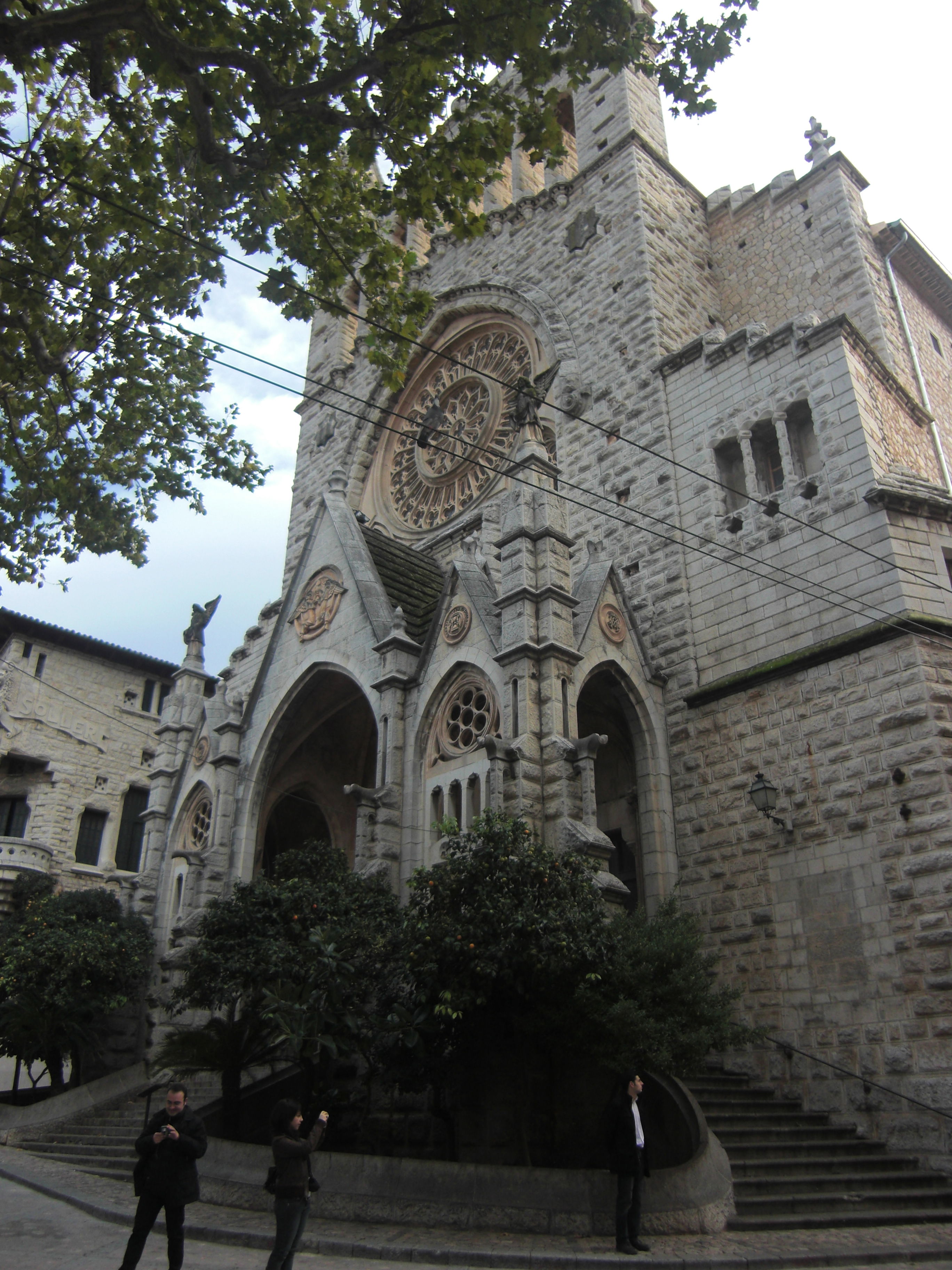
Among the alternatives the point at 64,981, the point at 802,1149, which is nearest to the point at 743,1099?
the point at 802,1149

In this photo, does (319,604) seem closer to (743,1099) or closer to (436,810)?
(436,810)

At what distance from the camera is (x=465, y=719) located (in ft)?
42.3

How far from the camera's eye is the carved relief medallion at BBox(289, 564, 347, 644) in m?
15.9

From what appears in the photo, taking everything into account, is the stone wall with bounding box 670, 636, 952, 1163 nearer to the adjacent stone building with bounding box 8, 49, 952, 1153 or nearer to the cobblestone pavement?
the adjacent stone building with bounding box 8, 49, 952, 1153

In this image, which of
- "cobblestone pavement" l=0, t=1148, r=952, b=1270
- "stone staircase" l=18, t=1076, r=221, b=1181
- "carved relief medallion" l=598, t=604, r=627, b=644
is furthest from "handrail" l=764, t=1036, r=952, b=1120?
"stone staircase" l=18, t=1076, r=221, b=1181

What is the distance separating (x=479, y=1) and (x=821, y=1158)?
1118 centimetres

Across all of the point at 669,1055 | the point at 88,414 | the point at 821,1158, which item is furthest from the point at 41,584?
the point at 821,1158

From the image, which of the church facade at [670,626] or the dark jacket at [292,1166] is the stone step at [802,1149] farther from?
the dark jacket at [292,1166]

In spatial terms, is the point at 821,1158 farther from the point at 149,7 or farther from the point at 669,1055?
the point at 149,7

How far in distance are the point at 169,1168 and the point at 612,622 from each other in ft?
30.5

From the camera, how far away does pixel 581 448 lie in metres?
17.9

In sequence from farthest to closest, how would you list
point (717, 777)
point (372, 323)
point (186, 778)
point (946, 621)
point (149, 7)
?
point (186, 778) → point (717, 777) → point (946, 621) → point (372, 323) → point (149, 7)

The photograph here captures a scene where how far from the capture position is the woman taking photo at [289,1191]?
5766mm

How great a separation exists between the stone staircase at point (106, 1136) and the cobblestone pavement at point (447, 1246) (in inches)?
119
